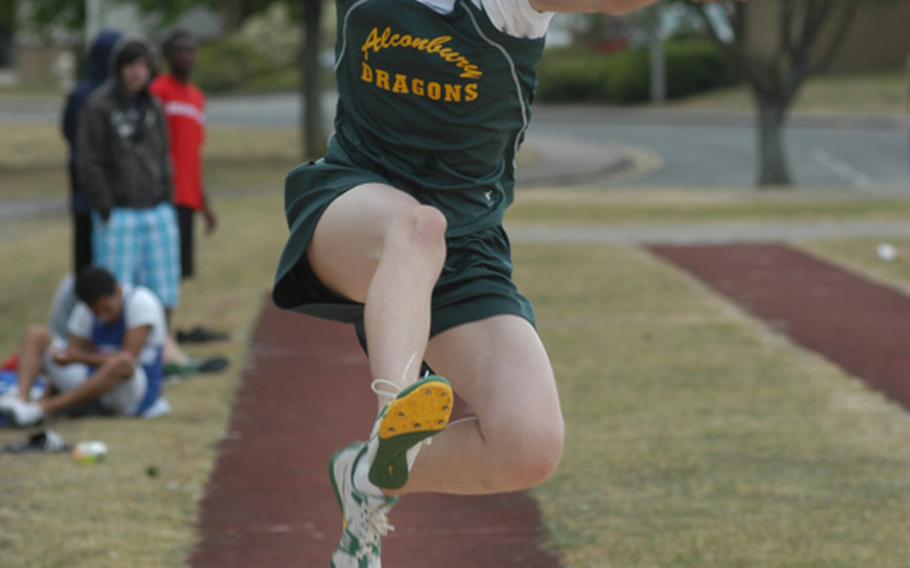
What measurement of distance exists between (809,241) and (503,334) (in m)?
13.2

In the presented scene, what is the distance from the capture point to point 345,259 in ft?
13.7

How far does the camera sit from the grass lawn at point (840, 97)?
4162 centimetres

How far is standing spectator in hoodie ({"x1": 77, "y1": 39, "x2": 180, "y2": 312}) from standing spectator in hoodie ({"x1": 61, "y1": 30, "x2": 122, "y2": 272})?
0.83 ft

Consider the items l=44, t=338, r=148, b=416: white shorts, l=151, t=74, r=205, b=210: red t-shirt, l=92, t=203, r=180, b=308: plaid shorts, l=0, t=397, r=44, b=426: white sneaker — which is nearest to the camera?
l=0, t=397, r=44, b=426: white sneaker

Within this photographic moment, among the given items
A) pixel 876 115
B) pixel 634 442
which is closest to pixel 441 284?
pixel 634 442

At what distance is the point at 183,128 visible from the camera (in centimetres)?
1088

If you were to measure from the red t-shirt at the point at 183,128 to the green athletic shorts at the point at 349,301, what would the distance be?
6.52m

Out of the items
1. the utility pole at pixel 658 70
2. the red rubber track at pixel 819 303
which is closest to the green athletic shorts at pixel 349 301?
the red rubber track at pixel 819 303

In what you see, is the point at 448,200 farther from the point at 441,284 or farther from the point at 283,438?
the point at 283,438

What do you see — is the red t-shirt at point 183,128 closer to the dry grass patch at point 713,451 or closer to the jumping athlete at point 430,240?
the dry grass patch at point 713,451

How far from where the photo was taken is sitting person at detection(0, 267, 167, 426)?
Result: 8.54 m

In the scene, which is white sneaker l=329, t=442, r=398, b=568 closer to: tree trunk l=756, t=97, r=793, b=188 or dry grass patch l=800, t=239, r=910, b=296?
dry grass patch l=800, t=239, r=910, b=296

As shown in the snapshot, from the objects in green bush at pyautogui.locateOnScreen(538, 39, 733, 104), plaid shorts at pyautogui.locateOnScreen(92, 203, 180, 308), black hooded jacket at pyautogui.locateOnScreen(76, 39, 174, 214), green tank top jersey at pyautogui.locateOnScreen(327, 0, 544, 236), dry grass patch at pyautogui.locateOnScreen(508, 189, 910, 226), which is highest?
green tank top jersey at pyautogui.locateOnScreen(327, 0, 544, 236)

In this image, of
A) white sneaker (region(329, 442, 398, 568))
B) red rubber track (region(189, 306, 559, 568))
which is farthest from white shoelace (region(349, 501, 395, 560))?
red rubber track (region(189, 306, 559, 568))
